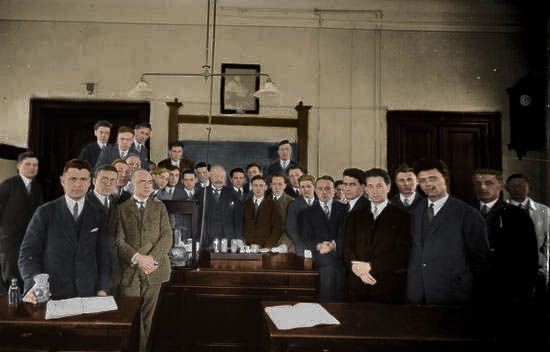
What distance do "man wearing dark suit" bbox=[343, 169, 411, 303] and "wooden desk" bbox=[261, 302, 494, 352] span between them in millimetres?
592

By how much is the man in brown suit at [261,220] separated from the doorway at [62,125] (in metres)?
2.12

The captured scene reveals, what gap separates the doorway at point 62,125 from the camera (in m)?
4.44

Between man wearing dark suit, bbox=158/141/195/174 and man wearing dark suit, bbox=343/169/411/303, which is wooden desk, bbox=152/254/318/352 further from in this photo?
man wearing dark suit, bbox=158/141/195/174

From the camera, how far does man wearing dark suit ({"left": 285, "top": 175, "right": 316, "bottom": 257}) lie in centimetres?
354

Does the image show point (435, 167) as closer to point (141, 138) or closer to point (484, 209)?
point (484, 209)

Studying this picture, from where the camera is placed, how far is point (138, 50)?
4844 millimetres

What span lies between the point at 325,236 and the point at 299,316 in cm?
153

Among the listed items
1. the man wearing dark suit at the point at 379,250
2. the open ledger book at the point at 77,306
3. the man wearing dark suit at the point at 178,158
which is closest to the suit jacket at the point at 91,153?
the man wearing dark suit at the point at 178,158

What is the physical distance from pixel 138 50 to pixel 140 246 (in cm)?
302

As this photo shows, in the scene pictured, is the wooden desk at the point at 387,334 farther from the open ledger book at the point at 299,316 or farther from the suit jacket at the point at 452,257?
the suit jacket at the point at 452,257

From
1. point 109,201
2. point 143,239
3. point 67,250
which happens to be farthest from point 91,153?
point 67,250

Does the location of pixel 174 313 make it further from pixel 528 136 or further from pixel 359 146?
pixel 528 136

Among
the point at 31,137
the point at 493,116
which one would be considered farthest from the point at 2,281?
the point at 493,116

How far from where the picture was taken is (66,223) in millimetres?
A: 2322
